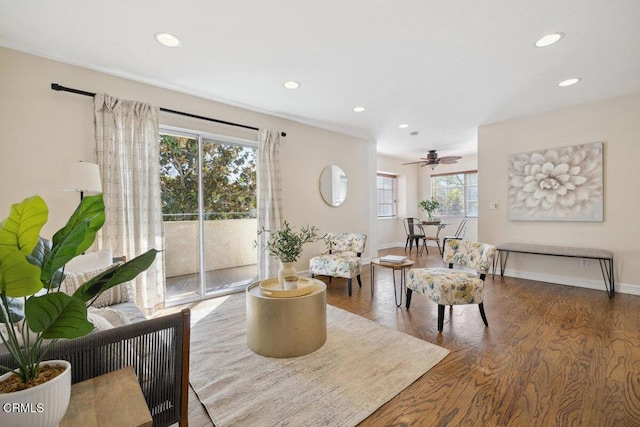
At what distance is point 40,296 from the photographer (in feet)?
2.28

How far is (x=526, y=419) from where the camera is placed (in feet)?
5.13

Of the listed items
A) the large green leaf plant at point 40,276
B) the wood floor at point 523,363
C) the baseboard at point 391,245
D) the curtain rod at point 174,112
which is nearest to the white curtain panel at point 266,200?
the curtain rod at point 174,112

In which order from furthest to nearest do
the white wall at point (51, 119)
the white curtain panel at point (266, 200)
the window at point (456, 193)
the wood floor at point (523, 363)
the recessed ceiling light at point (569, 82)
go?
the window at point (456, 193), the white curtain panel at point (266, 200), the recessed ceiling light at point (569, 82), the white wall at point (51, 119), the wood floor at point (523, 363)

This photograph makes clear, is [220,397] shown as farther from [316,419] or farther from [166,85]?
[166,85]

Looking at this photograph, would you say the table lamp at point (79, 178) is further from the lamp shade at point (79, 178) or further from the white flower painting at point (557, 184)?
the white flower painting at point (557, 184)

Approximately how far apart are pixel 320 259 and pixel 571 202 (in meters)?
3.75

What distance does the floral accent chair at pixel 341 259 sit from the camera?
150 inches

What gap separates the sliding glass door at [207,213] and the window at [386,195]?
4624 millimetres

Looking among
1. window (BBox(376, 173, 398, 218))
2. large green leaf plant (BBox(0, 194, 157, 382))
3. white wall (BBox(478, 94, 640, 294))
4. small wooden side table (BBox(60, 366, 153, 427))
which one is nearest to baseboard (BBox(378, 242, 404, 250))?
window (BBox(376, 173, 398, 218))

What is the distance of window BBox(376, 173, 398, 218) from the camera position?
8.00 metres

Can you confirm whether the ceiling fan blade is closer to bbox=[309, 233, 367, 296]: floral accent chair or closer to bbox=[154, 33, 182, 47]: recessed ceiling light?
bbox=[309, 233, 367, 296]: floral accent chair

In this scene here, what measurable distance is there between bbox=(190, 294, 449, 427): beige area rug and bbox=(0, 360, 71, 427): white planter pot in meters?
1.05

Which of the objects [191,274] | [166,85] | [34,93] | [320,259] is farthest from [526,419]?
[34,93]

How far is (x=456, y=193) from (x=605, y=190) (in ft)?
13.1
